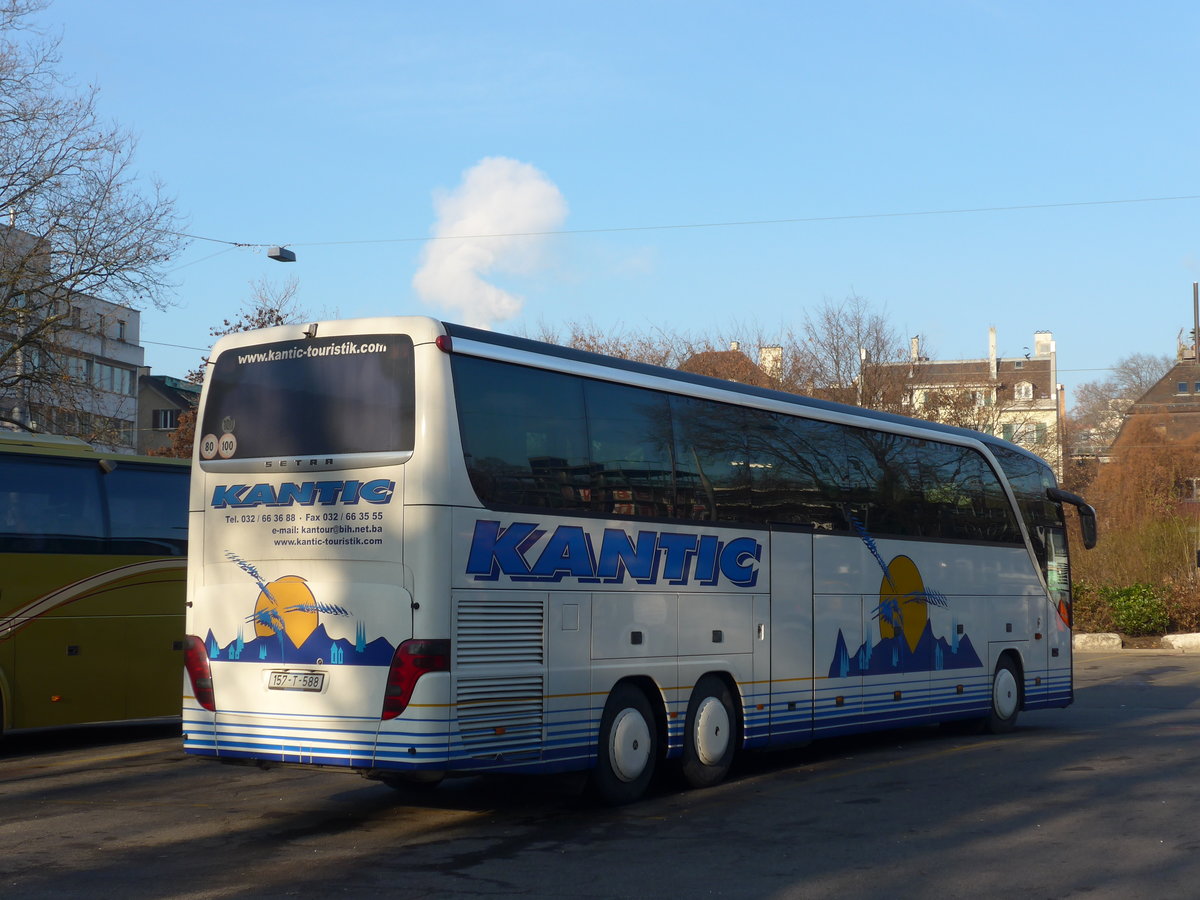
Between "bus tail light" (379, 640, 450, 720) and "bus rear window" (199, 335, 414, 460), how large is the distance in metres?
1.33

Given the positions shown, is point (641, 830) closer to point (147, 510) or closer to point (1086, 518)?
point (147, 510)

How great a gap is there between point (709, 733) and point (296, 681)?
3.80 m

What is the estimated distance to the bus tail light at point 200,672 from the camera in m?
9.70

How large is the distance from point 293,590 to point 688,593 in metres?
3.38

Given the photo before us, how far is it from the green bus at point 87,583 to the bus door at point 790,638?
699 centimetres

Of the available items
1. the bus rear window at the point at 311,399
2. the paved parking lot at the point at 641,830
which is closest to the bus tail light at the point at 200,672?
the paved parking lot at the point at 641,830

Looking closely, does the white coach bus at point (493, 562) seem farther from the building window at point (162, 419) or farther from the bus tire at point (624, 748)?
the building window at point (162, 419)

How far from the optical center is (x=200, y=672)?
9.79 metres

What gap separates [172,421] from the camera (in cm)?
8081

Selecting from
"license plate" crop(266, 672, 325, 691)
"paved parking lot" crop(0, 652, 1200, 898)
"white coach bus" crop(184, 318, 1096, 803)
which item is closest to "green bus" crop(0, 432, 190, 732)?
"paved parking lot" crop(0, 652, 1200, 898)

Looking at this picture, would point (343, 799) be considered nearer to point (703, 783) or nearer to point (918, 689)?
point (703, 783)

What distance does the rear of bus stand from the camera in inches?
348

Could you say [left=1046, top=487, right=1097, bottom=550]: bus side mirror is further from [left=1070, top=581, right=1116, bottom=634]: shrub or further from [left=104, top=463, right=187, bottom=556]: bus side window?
[left=1070, top=581, right=1116, bottom=634]: shrub

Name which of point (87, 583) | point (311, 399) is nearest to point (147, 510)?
point (87, 583)
